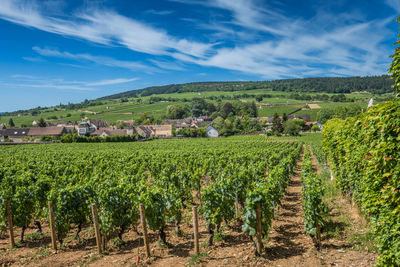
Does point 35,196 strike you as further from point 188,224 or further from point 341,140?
point 341,140

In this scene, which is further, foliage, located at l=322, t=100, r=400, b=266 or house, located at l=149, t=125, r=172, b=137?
house, located at l=149, t=125, r=172, b=137

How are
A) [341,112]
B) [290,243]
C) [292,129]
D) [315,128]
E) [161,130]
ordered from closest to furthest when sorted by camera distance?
1. [290,243]
2. [292,129]
3. [315,128]
4. [161,130]
5. [341,112]

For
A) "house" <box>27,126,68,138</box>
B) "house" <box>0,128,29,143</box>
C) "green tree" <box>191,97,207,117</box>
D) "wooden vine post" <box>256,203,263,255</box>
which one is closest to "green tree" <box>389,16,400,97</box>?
"wooden vine post" <box>256,203,263,255</box>

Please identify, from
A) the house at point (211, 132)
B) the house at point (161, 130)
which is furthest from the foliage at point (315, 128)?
the house at point (161, 130)

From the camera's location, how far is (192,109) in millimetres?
149375

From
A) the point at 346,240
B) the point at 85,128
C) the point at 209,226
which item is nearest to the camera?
the point at 346,240

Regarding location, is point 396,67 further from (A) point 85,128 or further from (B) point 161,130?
(A) point 85,128

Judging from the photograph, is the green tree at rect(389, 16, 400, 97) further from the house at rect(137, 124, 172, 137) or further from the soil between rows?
the house at rect(137, 124, 172, 137)

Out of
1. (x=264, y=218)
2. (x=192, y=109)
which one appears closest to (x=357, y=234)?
(x=264, y=218)

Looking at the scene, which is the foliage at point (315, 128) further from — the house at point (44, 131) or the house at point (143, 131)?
the house at point (44, 131)

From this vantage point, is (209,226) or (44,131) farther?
(44,131)

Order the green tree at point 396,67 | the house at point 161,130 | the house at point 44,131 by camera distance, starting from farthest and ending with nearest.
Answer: the house at point 161,130, the house at point 44,131, the green tree at point 396,67

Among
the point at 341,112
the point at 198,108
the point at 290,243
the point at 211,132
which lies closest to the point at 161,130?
the point at 211,132

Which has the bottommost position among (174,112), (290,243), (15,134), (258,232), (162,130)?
(290,243)
